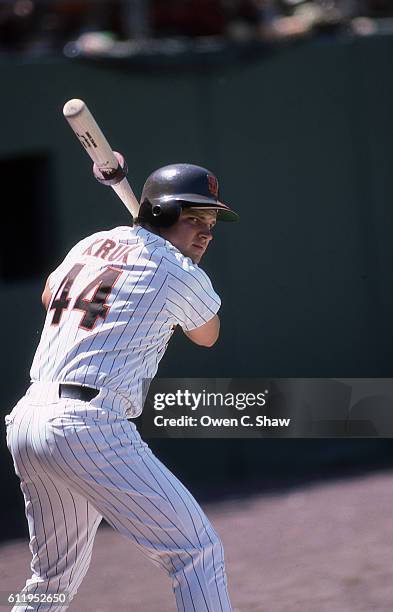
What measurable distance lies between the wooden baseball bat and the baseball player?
39 cm

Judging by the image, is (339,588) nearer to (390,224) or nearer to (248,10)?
(390,224)

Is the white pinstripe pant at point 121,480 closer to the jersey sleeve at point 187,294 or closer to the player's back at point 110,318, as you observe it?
the player's back at point 110,318

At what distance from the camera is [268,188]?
7.14 m

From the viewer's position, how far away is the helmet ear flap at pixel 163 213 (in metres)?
3.42

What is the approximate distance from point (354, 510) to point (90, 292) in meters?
3.20

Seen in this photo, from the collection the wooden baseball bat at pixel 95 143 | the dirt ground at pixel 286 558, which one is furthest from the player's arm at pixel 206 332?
the dirt ground at pixel 286 558

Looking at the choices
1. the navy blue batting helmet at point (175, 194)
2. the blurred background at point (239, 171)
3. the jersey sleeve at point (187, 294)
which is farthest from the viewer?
the blurred background at point (239, 171)

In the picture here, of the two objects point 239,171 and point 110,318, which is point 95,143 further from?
point 239,171

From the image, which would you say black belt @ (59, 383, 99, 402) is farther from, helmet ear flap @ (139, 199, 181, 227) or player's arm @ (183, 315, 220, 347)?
helmet ear flap @ (139, 199, 181, 227)

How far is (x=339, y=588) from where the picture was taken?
4.68 m

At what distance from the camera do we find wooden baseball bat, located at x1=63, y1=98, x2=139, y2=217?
3.62 meters

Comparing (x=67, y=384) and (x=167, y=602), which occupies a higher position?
(x=67, y=384)

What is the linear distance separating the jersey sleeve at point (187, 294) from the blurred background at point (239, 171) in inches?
134

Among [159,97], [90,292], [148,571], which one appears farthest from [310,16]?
[90,292]
